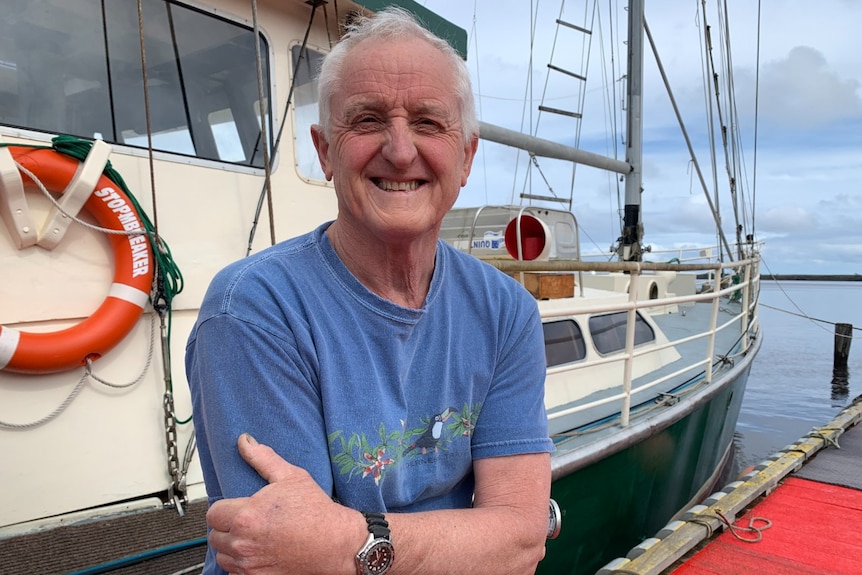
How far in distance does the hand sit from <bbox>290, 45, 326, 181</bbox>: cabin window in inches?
119

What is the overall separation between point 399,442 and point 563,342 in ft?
10.5

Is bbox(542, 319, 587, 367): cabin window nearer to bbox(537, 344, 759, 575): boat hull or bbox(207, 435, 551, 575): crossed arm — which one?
bbox(537, 344, 759, 575): boat hull

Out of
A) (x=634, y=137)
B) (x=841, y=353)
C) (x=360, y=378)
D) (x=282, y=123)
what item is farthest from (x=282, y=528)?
(x=841, y=353)

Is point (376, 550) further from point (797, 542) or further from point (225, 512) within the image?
point (797, 542)

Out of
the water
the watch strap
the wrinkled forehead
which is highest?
the wrinkled forehead

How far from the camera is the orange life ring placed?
98.7 inches

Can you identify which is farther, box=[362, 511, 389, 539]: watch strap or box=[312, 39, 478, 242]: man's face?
box=[312, 39, 478, 242]: man's face

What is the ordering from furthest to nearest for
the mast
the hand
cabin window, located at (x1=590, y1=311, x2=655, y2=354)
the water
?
the water, the mast, cabin window, located at (x1=590, y1=311, x2=655, y2=354), the hand

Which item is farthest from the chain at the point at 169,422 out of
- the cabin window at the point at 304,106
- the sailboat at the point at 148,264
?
the cabin window at the point at 304,106

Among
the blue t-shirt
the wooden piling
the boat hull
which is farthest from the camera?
the wooden piling

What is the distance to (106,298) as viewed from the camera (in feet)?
9.14

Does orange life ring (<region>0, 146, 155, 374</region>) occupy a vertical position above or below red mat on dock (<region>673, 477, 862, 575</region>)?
above

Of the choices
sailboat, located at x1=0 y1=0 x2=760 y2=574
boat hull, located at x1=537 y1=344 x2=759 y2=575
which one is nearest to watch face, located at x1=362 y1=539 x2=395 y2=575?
sailboat, located at x1=0 y1=0 x2=760 y2=574

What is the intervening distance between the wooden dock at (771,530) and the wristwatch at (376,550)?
2.13m
